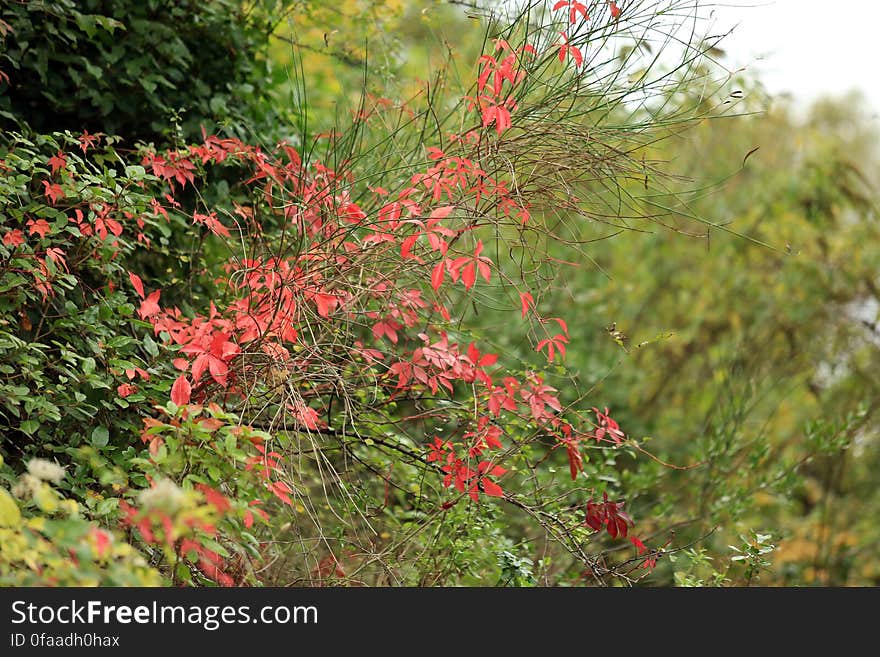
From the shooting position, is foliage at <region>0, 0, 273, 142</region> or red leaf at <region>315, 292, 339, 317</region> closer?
red leaf at <region>315, 292, 339, 317</region>

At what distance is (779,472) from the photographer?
16.2ft

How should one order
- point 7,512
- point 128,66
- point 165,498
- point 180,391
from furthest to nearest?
point 128,66 < point 180,391 < point 7,512 < point 165,498

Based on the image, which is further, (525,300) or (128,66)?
(128,66)

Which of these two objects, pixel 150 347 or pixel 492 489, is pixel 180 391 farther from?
pixel 492 489

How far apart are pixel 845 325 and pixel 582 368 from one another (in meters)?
2.14

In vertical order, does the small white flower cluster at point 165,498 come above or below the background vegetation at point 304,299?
below

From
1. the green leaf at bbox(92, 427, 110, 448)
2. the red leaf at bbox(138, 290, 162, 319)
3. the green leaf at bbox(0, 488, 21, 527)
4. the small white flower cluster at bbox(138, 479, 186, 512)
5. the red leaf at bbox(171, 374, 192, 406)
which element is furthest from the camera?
the red leaf at bbox(138, 290, 162, 319)

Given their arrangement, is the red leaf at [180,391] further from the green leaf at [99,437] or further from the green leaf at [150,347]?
the green leaf at [150,347]

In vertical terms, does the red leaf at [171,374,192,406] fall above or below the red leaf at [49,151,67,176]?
below

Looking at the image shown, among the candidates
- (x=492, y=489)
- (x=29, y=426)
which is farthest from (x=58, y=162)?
(x=492, y=489)

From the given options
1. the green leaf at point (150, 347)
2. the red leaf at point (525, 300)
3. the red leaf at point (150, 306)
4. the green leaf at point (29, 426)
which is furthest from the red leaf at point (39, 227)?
the red leaf at point (525, 300)

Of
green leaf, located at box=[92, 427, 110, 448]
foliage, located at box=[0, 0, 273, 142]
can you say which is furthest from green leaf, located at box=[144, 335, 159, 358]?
foliage, located at box=[0, 0, 273, 142]

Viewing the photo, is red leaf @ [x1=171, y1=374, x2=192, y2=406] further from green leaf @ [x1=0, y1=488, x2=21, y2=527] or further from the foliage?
the foliage
